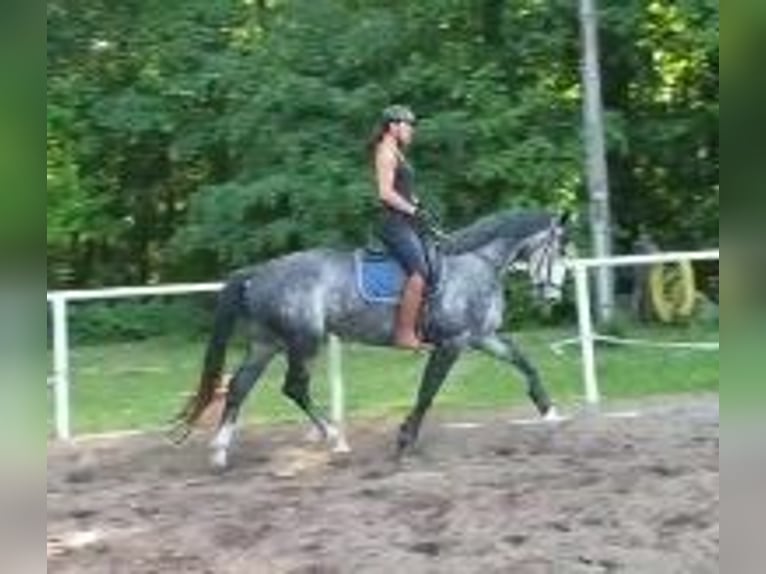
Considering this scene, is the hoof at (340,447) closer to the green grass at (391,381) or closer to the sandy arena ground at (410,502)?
the sandy arena ground at (410,502)

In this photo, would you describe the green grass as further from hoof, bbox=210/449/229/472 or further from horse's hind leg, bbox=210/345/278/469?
hoof, bbox=210/449/229/472

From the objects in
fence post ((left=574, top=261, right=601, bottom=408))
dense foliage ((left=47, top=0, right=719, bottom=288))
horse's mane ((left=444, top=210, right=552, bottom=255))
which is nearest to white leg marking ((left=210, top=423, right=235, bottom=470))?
horse's mane ((left=444, top=210, right=552, bottom=255))

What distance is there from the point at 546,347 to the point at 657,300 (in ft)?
6.19

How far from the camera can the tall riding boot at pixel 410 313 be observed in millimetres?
8320

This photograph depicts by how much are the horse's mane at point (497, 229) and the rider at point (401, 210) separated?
0.41 m

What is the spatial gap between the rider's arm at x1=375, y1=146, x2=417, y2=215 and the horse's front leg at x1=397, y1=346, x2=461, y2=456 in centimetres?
88

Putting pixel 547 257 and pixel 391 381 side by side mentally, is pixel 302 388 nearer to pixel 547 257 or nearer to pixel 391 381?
pixel 547 257

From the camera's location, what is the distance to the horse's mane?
8695 mm

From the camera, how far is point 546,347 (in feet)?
43.3

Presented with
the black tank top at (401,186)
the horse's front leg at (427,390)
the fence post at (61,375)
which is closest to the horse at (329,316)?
the horse's front leg at (427,390)

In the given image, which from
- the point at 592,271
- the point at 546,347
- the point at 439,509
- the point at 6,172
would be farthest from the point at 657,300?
the point at 6,172

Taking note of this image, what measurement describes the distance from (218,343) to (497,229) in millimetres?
1810

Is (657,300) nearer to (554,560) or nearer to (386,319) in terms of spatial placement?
(386,319)

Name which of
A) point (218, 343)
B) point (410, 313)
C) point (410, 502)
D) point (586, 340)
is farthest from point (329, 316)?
point (586, 340)
